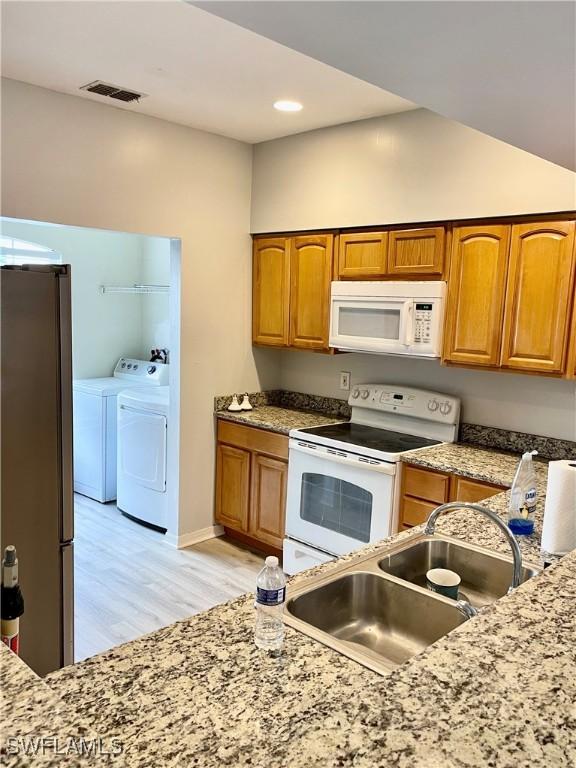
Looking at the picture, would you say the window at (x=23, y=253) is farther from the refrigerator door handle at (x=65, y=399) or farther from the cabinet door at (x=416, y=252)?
the cabinet door at (x=416, y=252)

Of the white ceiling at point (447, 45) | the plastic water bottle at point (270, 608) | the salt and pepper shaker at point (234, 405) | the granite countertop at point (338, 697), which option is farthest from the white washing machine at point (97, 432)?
the white ceiling at point (447, 45)

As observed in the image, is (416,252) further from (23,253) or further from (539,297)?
(23,253)

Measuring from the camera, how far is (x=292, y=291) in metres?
3.94

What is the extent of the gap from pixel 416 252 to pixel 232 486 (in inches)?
77.3

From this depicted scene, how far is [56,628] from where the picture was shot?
236cm

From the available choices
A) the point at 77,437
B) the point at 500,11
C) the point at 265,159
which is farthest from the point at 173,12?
the point at 77,437

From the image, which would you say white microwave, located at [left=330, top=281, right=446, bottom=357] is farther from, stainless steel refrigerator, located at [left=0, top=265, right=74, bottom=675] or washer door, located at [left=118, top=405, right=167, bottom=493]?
stainless steel refrigerator, located at [left=0, top=265, right=74, bottom=675]

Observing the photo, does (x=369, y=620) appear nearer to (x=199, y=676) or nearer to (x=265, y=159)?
(x=199, y=676)

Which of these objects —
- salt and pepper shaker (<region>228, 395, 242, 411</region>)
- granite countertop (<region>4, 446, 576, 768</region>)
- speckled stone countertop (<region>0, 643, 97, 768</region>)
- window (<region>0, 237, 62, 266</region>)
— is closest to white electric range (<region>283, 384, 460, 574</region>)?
salt and pepper shaker (<region>228, 395, 242, 411</region>)

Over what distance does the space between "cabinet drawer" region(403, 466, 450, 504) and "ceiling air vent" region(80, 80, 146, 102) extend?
7.87 ft

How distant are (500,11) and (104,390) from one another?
4.32 metres

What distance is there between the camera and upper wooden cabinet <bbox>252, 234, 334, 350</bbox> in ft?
12.3

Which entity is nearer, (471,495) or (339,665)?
(339,665)

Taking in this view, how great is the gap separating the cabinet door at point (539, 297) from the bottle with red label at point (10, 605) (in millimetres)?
2355
